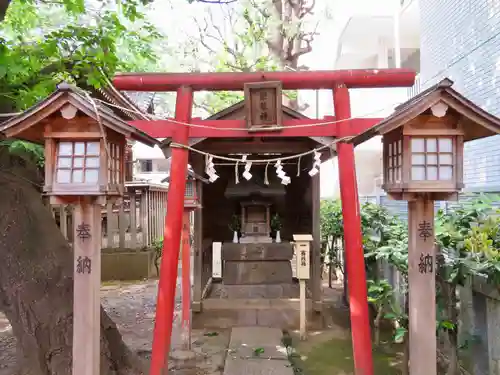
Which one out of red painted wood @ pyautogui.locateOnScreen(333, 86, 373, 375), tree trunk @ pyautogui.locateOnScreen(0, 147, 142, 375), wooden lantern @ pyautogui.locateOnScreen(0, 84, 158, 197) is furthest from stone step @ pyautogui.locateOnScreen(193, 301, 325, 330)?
wooden lantern @ pyautogui.locateOnScreen(0, 84, 158, 197)

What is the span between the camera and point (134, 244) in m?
14.4

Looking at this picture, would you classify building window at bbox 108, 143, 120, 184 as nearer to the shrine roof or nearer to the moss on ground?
the shrine roof

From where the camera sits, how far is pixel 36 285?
205 inches

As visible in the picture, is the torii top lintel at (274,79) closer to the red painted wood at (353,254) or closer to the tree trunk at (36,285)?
the red painted wood at (353,254)

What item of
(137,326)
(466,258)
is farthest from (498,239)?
(137,326)

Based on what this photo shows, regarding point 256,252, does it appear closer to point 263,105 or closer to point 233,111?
point 233,111

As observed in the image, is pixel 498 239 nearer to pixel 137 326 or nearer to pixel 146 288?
pixel 137 326

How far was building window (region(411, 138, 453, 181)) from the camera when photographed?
3883 millimetres

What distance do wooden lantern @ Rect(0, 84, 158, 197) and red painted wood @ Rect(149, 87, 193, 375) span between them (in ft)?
3.70

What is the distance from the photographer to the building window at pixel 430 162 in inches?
153

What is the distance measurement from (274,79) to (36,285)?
420 cm

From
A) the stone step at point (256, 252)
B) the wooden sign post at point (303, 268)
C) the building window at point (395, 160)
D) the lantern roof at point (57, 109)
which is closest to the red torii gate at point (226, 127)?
the building window at point (395, 160)

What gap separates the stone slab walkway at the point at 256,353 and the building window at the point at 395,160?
12.1ft

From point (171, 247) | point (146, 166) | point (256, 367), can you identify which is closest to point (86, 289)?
point (171, 247)
